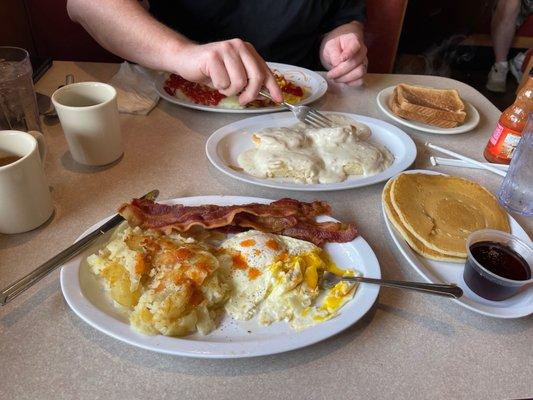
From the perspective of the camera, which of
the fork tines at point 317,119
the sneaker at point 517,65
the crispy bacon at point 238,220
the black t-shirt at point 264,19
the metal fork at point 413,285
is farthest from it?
the sneaker at point 517,65

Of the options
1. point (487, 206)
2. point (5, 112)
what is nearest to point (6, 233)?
point (5, 112)

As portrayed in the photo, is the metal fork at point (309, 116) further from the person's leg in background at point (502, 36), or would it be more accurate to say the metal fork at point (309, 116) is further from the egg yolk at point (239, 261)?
the person's leg in background at point (502, 36)

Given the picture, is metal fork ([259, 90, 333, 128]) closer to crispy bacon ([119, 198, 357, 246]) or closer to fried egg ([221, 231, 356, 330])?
crispy bacon ([119, 198, 357, 246])

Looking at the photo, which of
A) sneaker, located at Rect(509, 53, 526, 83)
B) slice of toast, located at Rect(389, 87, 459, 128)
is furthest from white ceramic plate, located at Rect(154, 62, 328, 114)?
sneaker, located at Rect(509, 53, 526, 83)

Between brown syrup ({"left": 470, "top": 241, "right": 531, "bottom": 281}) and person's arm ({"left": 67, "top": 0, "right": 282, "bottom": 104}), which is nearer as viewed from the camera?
brown syrup ({"left": 470, "top": 241, "right": 531, "bottom": 281})

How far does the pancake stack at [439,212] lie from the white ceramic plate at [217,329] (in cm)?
17

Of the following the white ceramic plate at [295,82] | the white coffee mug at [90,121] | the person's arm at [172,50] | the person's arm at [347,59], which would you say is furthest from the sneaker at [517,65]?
the white coffee mug at [90,121]

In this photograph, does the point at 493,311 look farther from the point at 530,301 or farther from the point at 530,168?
the point at 530,168

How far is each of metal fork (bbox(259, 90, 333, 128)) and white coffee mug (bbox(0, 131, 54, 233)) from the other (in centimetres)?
75

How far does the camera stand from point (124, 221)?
1007mm

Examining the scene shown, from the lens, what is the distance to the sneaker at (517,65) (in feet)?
13.8

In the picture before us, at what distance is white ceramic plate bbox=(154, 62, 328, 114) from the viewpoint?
155cm

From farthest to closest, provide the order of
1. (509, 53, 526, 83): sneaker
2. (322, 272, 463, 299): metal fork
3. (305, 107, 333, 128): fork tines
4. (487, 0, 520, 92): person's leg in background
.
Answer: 1. (509, 53, 526, 83): sneaker
2. (487, 0, 520, 92): person's leg in background
3. (305, 107, 333, 128): fork tines
4. (322, 272, 463, 299): metal fork

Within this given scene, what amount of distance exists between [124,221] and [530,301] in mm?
909
